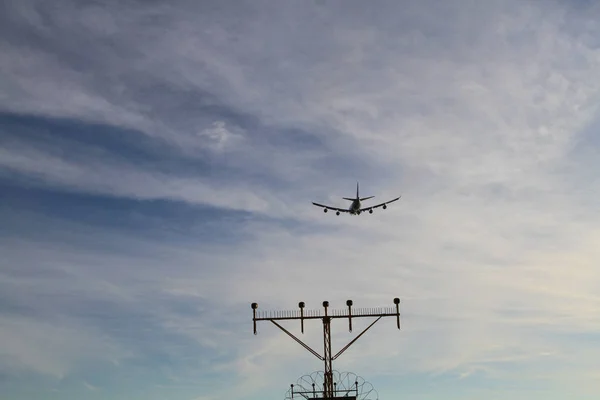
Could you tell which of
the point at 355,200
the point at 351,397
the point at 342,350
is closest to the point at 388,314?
the point at 342,350

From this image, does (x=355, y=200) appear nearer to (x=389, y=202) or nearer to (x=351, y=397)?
(x=389, y=202)

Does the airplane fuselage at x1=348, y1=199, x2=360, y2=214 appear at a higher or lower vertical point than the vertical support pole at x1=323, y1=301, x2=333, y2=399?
higher

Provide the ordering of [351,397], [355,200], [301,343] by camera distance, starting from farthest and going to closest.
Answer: [355,200] → [301,343] → [351,397]

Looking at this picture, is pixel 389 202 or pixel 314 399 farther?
pixel 389 202

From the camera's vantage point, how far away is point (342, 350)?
192 feet

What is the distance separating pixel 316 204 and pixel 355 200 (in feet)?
35.4

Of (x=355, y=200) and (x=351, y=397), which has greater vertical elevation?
(x=355, y=200)

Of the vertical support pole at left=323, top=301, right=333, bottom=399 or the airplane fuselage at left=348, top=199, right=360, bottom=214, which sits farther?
the airplane fuselage at left=348, top=199, right=360, bottom=214

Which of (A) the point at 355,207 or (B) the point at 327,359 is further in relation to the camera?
(A) the point at 355,207

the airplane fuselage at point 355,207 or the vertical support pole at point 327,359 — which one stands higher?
the airplane fuselage at point 355,207

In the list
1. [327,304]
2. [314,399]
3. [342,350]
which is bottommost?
[314,399]

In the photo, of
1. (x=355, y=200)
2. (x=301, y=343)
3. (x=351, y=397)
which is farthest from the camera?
(x=355, y=200)

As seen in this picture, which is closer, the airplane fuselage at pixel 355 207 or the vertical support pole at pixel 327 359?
the vertical support pole at pixel 327 359

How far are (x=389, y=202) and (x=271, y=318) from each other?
9234 cm
